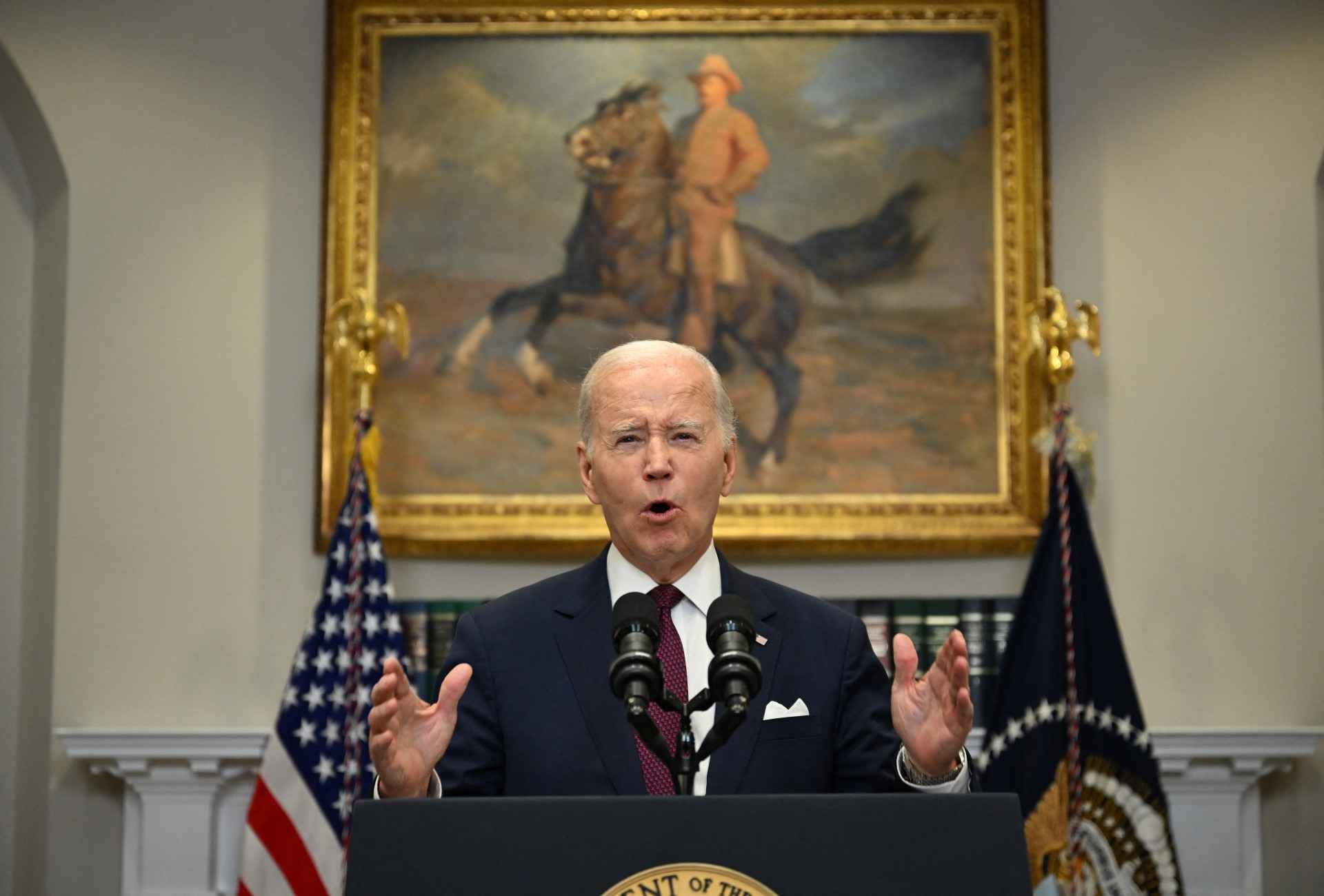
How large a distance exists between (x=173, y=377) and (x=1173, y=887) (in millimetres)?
4272

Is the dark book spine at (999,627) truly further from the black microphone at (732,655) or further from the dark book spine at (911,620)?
the black microphone at (732,655)

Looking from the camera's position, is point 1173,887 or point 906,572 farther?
point 906,572

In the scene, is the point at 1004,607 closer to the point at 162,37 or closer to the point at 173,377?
the point at 173,377

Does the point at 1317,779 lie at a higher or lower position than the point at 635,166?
lower

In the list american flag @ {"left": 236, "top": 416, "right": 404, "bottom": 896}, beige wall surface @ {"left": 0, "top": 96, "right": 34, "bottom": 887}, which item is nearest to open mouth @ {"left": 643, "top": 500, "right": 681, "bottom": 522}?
american flag @ {"left": 236, "top": 416, "right": 404, "bottom": 896}

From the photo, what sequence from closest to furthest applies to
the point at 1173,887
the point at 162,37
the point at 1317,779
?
the point at 1173,887 → the point at 1317,779 → the point at 162,37

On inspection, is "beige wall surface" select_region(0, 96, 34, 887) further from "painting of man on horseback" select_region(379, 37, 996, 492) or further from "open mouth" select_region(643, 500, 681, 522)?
"open mouth" select_region(643, 500, 681, 522)

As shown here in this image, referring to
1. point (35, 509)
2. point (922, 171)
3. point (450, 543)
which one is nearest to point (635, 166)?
point (922, 171)

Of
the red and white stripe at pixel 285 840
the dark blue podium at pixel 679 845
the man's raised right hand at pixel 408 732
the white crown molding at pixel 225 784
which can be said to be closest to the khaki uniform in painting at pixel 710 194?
the white crown molding at pixel 225 784

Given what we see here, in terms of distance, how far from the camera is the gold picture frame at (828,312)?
236 inches

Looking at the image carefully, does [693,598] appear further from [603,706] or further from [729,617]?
[729,617]

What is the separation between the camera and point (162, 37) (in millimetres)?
6309

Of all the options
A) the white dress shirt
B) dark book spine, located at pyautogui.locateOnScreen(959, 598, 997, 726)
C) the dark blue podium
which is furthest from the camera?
dark book spine, located at pyautogui.locateOnScreen(959, 598, 997, 726)

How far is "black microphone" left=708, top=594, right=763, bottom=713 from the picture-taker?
2.09m
